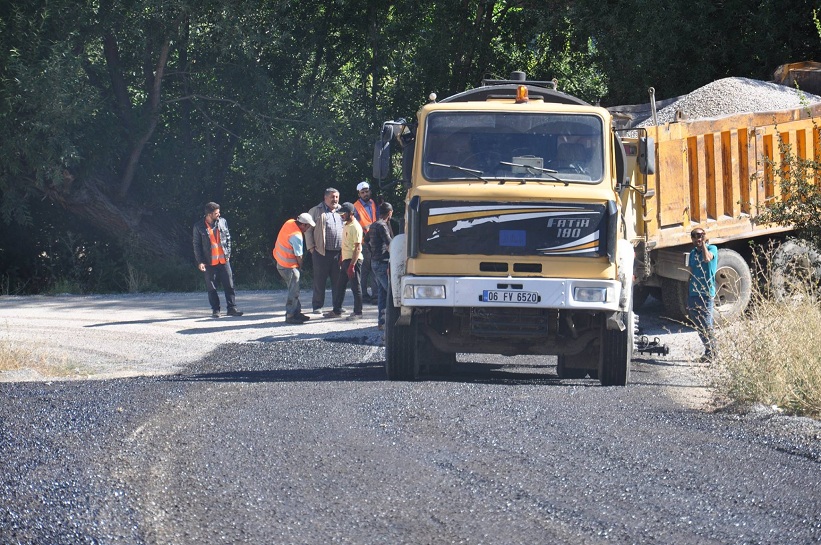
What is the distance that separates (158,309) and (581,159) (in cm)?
957

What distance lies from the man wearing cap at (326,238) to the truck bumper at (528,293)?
623cm

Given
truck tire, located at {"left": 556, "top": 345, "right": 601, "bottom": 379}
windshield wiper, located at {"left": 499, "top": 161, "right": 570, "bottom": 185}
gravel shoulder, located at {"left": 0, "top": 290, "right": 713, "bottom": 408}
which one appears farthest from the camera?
gravel shoulder, located at {"left": 0, "top": 290, "right": 713, "bottom": 408}

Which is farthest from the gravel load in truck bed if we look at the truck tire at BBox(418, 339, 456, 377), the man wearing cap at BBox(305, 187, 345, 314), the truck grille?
the truck grille

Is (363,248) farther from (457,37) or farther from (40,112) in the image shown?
(457,37)

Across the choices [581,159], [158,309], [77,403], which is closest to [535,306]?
[581,159]

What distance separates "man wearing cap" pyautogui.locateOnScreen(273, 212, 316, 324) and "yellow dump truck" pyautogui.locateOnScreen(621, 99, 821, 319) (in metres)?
4.51

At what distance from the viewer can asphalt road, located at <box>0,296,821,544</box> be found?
17.5 feet

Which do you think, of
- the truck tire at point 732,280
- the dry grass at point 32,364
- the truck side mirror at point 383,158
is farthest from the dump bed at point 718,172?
the dry grass at point 32,364

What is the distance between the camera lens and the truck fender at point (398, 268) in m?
10.0

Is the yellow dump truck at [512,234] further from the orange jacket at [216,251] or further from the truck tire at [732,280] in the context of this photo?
the orange jacket at [216,251]

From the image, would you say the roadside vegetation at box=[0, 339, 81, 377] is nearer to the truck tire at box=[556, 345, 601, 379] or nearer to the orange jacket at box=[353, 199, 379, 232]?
the truck tire at box=[556, 345, 601, 379]

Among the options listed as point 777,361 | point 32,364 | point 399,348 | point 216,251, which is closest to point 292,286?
point 216,251

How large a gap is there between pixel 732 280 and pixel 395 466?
8.95 meters

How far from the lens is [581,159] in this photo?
9.84 metres
